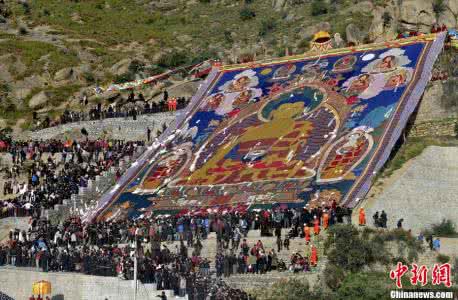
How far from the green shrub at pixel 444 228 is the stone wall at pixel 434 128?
5941 mm

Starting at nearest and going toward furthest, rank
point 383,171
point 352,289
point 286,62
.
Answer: point 352,289 → point 383,171 → point 286,62

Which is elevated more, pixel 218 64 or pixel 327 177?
pixel 218 64

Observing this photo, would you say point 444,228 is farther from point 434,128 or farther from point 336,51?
point 336,51

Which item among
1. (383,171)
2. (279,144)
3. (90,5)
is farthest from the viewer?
(90,5)

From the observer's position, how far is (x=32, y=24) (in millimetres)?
101375

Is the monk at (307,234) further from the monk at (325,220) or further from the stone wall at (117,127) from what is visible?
the stone wall at (117,127)

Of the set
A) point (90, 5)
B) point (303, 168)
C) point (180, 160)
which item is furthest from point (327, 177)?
point (90, 5)

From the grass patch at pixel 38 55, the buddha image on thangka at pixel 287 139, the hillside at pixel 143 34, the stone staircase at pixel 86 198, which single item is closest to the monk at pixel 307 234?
the buddha image on thangka at pixel 287 139

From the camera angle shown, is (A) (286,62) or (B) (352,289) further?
(A) (286,62)

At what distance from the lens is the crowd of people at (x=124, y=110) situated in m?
68.5

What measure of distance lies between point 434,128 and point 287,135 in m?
6.81

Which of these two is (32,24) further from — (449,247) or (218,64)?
(449,247)

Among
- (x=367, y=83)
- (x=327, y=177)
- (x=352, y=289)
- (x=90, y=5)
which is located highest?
(x=90, y=5)

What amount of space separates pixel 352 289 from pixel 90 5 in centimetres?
7404
